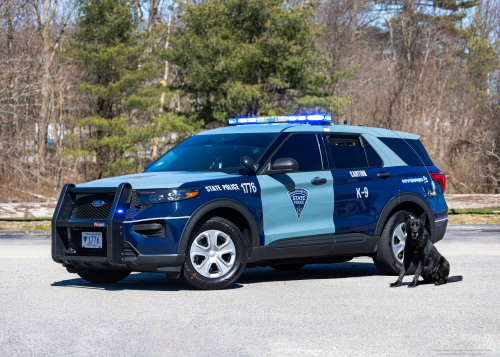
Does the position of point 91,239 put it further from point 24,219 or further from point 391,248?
point 24,219

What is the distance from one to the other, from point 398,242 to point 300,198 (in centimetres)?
171

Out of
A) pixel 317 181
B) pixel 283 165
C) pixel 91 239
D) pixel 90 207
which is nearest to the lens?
pixel 91 239

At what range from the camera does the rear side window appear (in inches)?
358

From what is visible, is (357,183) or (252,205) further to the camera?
(357,183)

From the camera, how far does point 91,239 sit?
23.1 feet

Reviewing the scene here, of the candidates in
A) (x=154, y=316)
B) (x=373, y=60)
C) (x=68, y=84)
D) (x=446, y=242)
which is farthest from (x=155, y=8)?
(x=154, y=316)

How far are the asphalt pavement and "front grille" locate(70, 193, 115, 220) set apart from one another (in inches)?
32.2

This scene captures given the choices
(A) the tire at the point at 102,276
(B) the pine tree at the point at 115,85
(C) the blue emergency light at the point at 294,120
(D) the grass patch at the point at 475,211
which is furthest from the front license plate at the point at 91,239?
(B) the pine tree at the point at 115,85

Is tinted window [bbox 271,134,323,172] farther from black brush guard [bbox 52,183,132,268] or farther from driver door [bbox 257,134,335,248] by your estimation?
black brush guard [bbox 52,183,132,268]

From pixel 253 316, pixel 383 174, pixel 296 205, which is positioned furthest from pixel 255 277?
pixel 253 316

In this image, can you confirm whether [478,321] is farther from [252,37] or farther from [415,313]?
[252,37]

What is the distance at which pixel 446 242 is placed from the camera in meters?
12.8

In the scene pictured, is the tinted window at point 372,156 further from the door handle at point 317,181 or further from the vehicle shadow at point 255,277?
the vehicle shadow at point 255,277

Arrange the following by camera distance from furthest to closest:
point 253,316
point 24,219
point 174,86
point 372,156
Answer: point 174,86 → point 24,219 → point 372,156 → point 253,316
